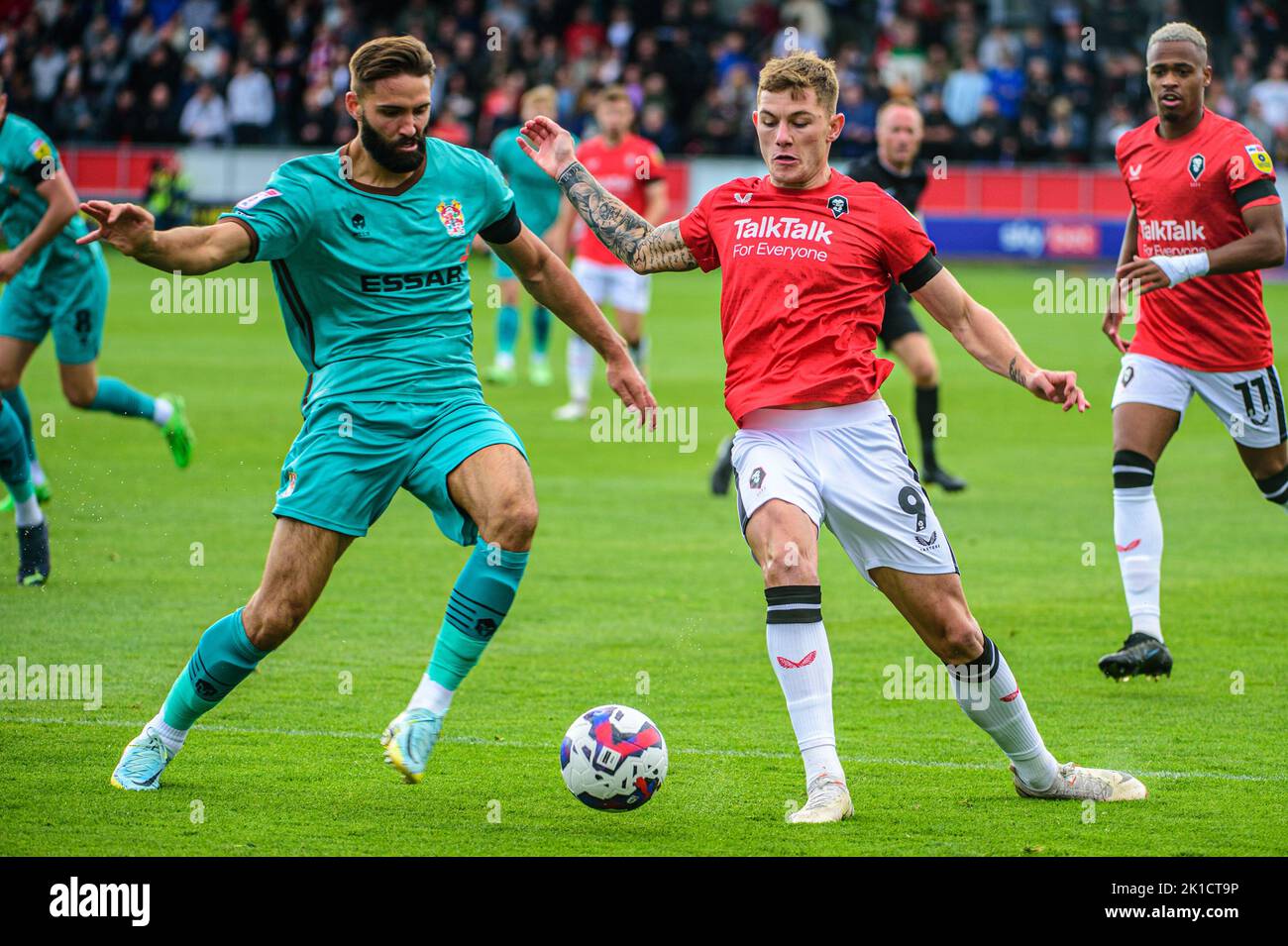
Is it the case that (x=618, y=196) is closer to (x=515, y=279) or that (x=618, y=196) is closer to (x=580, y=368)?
(x=580, y=368)

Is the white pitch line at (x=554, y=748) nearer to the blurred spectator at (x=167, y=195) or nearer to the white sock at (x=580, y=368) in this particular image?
the white sock at (x=580, y=368)

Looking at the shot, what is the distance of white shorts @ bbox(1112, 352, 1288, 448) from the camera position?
26.1 feet

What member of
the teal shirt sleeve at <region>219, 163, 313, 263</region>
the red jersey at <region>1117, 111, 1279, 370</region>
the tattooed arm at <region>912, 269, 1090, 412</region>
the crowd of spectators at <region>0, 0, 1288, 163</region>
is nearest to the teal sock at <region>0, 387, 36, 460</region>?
the teal shirt sleeve at <region>219, 163, 313, 263</region>

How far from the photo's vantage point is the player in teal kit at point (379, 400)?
5.62 meters

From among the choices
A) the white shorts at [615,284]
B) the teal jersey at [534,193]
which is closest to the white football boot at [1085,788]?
the white shorts at [615,284]

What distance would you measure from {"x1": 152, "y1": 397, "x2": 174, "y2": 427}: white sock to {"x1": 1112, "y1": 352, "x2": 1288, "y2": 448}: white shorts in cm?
608

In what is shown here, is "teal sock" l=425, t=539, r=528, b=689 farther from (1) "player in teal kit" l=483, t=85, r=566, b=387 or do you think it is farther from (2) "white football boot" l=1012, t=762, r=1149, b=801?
(1) "player in teal kit" l=483, t=85, r=566, b=387

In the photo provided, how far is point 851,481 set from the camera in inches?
219

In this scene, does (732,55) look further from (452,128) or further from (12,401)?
(12,401)

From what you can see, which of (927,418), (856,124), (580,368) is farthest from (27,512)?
(856,124)

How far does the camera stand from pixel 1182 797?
587 cm

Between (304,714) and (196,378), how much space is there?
11437 millimetres

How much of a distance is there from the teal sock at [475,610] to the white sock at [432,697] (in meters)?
0.02

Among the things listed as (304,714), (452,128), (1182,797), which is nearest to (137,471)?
(304,714)
